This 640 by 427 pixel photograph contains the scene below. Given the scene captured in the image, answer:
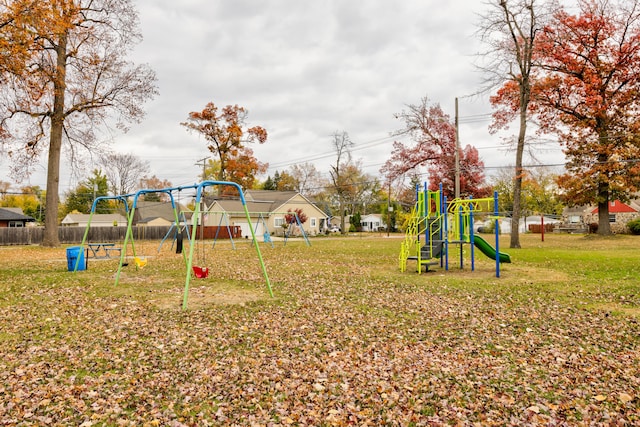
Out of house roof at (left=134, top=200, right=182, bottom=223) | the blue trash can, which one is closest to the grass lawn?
the blue trash can

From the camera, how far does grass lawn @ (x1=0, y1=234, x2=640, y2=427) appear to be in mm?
3812

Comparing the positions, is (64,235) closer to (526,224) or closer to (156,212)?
(156,212)

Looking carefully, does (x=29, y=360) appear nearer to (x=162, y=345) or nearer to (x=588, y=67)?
(x=162, y=345)

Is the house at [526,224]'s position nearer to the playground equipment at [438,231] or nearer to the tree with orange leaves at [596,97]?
the tree with orange leaves at [596,97]

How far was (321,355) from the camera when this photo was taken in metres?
5.33

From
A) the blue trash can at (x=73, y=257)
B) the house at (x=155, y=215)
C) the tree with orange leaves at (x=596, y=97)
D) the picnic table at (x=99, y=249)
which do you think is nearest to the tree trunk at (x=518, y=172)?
the tree with orange leaves at (x=596, y=97)

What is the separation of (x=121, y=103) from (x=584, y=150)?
96.7 feet

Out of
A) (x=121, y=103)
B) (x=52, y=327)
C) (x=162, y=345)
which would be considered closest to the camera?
(x=162, y=345)

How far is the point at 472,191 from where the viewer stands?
36125 mm

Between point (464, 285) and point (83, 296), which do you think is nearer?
point (83, 296)

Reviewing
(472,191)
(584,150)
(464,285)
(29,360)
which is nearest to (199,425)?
(29,360)

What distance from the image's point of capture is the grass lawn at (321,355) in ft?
12.5

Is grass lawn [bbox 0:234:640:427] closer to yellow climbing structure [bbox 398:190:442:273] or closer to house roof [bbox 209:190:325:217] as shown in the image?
yellow climbing structure [bbox 398:190:442:273]

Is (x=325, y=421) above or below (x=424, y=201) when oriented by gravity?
below
